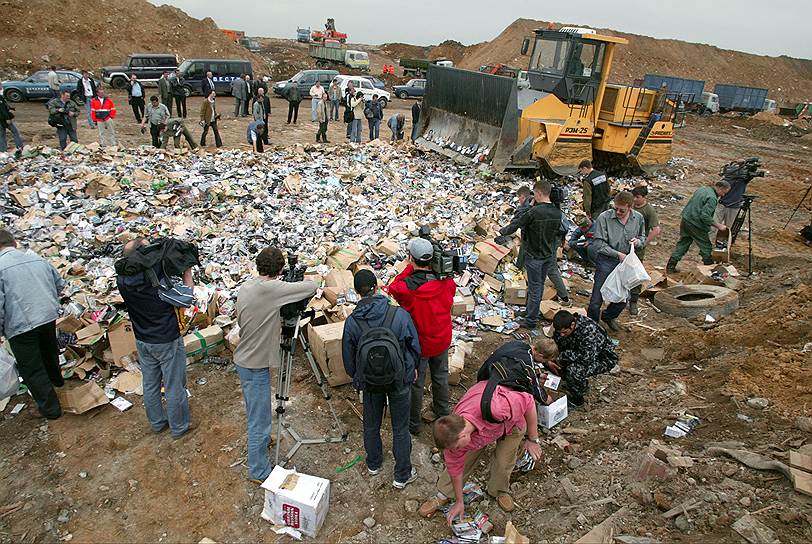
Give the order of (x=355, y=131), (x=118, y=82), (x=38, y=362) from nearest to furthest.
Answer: (x=38, y=362), (x=355, y=131), (x=118, y=82)

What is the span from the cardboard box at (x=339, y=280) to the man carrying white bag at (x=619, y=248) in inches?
111

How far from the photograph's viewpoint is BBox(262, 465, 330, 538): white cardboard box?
311 cm

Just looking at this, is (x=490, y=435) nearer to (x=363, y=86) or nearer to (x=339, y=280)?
(x=339, y=280)

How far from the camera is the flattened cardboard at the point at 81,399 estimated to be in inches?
166

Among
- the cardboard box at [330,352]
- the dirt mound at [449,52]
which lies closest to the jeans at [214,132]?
the cardboard box at [330,352]

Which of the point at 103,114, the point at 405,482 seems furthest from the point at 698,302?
the point at 103,114

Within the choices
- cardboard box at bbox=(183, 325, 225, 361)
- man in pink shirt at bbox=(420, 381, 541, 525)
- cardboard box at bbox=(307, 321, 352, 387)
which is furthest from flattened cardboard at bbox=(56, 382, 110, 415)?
man in pink shirt at bbox=(420, 381, 541, 525)

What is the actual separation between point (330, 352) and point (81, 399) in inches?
85.2

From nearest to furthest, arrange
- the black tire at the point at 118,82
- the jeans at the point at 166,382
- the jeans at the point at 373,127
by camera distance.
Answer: the jeans at the point at 166,382
the jeans at the point at 373,127
the black tire at the point at 118,82

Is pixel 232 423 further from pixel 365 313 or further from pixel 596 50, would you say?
pixel 596 50

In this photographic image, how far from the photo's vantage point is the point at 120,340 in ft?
15.6

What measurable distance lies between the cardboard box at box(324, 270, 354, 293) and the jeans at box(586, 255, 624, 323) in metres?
2.80

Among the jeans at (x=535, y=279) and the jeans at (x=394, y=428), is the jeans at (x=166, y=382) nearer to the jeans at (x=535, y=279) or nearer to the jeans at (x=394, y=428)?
the jeans at (x=394, y=428)

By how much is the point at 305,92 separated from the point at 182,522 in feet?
72.1
